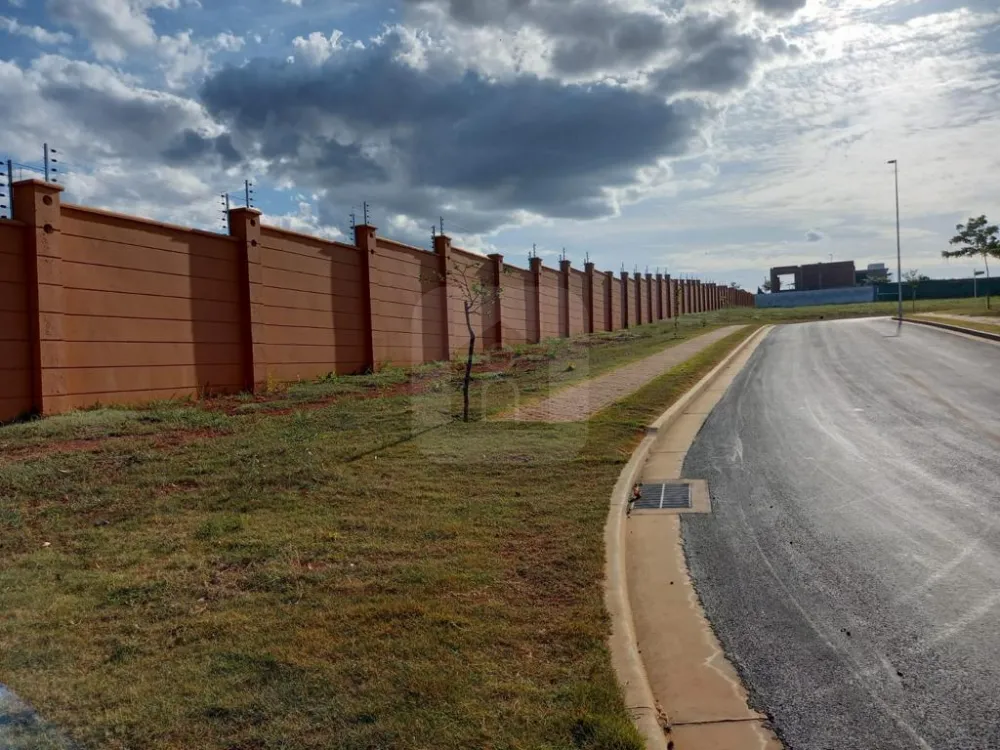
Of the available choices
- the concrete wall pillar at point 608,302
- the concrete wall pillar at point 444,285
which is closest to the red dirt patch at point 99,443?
the concrete wall pillar at point 444,285

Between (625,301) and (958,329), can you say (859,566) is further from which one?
(625,301)

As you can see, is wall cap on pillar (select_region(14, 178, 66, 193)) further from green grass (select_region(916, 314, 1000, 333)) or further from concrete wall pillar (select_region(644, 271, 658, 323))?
concrete wall pillar (select_region(644, 271, 658, 323))

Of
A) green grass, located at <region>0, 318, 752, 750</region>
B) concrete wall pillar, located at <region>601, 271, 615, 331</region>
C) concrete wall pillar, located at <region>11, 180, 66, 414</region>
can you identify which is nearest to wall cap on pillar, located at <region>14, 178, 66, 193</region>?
concrete wall pillar, located at <region>11, 180, 66, 414</region>

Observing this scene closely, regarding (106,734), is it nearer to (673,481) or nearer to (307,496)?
(307,496)

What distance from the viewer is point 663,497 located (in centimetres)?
729

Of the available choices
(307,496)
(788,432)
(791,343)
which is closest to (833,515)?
(788,432)

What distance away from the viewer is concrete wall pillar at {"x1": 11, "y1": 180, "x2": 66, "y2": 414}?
414 inches

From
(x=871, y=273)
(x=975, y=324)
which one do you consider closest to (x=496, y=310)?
(x=975, y=324)

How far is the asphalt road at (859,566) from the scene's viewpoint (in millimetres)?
3395

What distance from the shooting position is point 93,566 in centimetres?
516

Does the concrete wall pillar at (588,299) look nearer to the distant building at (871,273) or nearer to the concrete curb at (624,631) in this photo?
the concrete curb at (624,631)

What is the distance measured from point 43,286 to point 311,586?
326 inches

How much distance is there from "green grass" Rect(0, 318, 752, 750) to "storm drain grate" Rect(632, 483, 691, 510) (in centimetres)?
46

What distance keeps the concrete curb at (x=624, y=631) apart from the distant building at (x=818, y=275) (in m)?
115
